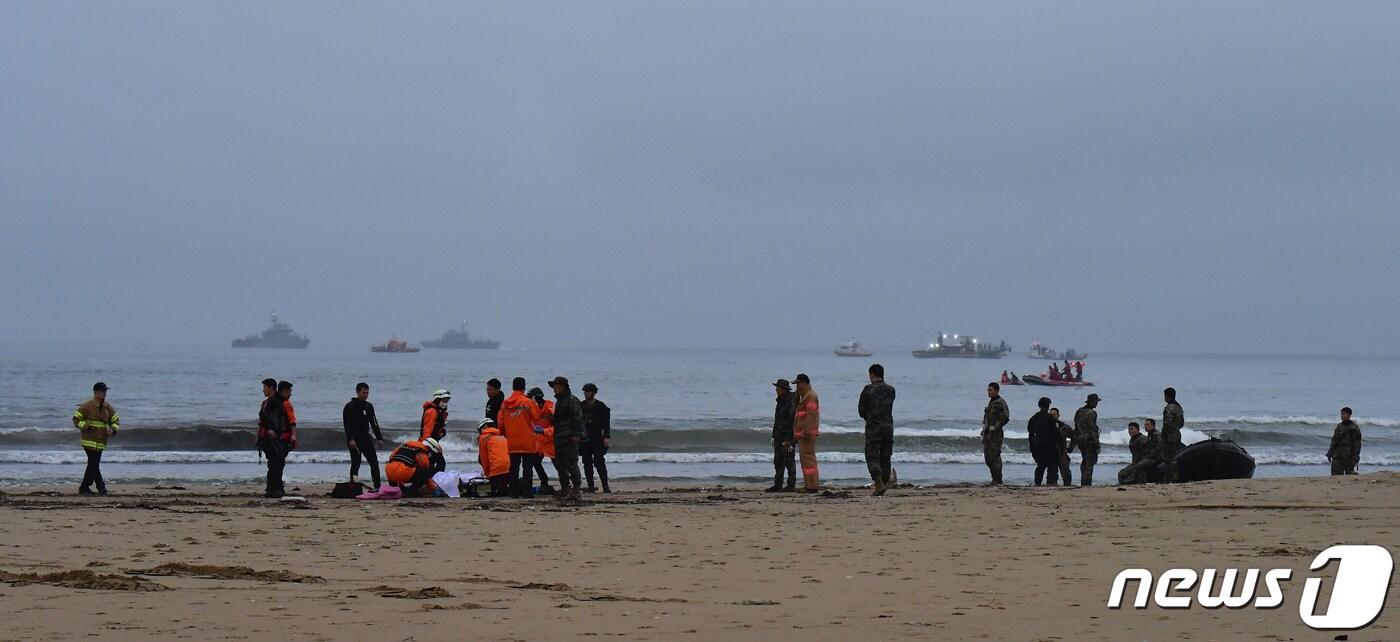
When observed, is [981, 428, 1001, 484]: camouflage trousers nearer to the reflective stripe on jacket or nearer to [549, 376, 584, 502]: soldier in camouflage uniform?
[549, 376, 584, 502]: soldier in camouflage uniform

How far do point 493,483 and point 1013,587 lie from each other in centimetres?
906

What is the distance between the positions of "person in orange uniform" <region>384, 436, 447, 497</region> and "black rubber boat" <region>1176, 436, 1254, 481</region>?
10.6m

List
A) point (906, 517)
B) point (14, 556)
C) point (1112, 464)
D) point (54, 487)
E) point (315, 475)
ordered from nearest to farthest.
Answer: point (14, 556) → point (906, 517) → point (54, 487) → point (315, 475) → point (1112, 464)

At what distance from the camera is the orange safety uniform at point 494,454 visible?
15.9 m

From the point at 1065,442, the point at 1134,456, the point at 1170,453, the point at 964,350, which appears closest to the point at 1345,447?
the point at 1134,456

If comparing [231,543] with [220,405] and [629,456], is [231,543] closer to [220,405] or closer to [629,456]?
[629,456]

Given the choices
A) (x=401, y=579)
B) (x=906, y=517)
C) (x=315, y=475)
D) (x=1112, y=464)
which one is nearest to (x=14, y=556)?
(x=401, y=579)

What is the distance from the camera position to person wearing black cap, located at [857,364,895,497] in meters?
15.7

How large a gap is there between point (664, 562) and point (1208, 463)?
1154 cm

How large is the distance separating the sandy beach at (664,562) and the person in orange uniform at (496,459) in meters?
0.65

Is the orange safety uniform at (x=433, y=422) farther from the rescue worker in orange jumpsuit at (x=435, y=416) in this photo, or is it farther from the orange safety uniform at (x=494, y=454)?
the orange safety uniform at (x=494, y=454)

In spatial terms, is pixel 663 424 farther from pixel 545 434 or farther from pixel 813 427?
pixel 545 434

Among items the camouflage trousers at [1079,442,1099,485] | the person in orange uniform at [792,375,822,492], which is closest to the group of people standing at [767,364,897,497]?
the person in orange uniform at [792,375,822,492]

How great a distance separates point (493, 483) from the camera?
16.0 metres
